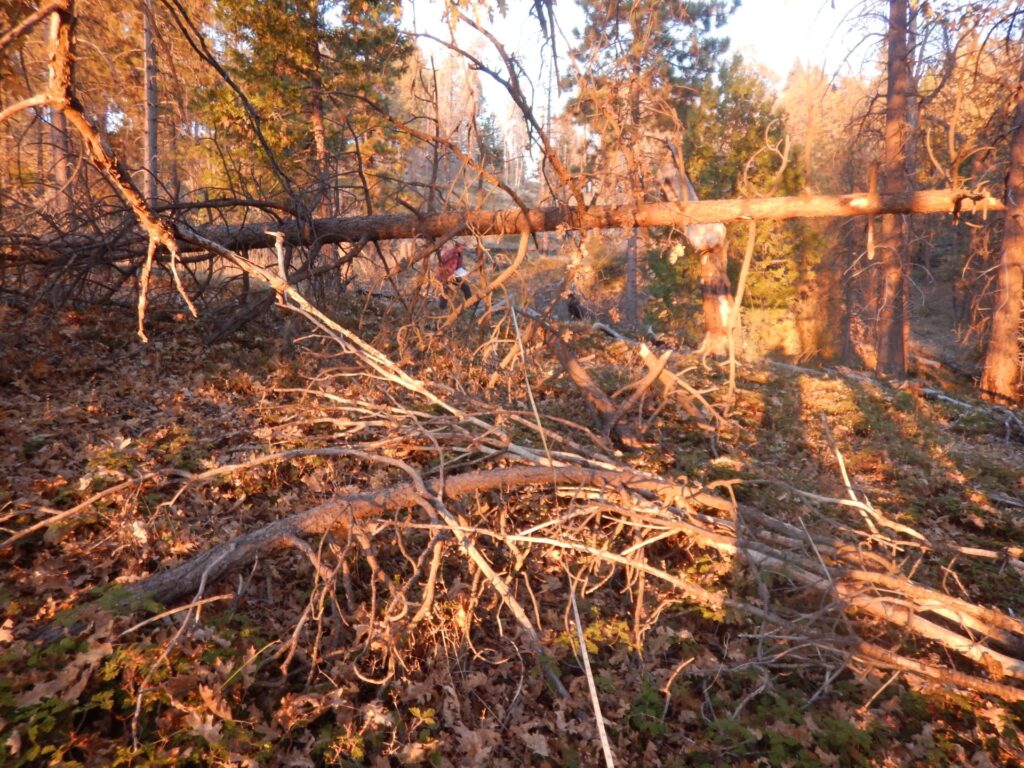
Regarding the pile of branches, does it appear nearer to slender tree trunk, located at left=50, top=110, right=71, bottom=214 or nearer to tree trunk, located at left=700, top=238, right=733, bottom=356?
slender tree trunk, located at left=50, top=110, right=71, bottom=214

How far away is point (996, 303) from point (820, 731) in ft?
36.3

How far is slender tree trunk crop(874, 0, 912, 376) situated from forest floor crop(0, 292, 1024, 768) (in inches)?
295

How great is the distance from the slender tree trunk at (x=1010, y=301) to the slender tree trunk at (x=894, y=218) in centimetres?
157

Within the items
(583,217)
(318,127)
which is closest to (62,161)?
(318,127)

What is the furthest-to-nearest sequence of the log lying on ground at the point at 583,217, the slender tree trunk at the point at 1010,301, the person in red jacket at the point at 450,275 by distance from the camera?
the slender tree trunk at the point at 1010,301 < the person in red jacket at the point at 450,275 < the log lying on ground at the point at 583,217

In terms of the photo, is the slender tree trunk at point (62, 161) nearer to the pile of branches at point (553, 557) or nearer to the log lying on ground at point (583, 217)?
the log lying on ground at point (583, 217)

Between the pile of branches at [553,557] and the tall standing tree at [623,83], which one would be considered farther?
the tall standing tree at [623,83]

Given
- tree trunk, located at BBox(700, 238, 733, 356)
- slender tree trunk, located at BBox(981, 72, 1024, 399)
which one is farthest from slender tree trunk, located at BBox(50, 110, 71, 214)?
slender tree trunk, located at BBox(981, 72, 1024, 399)

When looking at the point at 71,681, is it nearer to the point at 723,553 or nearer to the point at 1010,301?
the point at 723,553

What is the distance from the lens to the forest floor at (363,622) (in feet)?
8.38

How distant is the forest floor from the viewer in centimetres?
255

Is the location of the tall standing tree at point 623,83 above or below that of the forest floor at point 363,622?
above

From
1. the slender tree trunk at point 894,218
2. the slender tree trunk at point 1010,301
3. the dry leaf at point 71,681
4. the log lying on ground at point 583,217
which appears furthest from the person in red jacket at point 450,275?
the slender tree trunk at point 1010,301

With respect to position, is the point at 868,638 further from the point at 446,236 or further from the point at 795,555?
the point at 446,236
